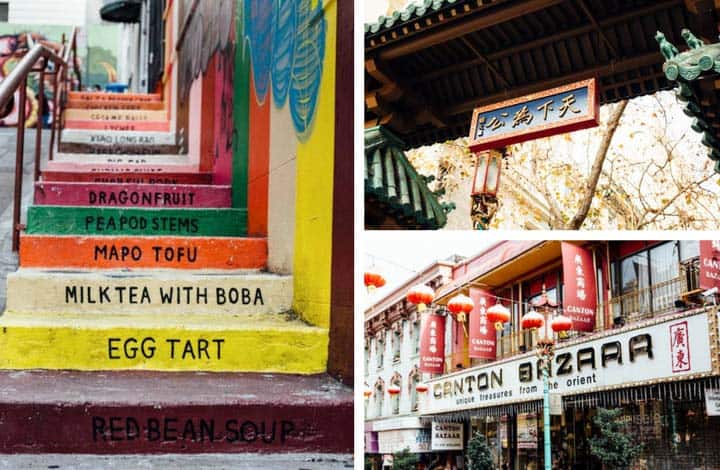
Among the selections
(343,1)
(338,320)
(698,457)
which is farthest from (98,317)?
(698,457)

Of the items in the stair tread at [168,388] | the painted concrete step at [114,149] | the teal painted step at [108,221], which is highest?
the painted concrete step at [114,149]

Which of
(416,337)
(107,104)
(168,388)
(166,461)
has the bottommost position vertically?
(166,461)

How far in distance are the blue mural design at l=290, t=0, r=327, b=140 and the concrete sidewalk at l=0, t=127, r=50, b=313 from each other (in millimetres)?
1830

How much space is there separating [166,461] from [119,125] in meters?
5.88

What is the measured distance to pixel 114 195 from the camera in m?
5.14

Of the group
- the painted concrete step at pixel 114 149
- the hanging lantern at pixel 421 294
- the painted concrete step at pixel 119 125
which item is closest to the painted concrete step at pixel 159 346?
the hanging lantern at pixel 421 294

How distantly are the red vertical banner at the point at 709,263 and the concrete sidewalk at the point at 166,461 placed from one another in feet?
12.1

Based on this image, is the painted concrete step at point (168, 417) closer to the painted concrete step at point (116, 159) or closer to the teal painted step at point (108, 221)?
the teal painted step at point (108, 221)

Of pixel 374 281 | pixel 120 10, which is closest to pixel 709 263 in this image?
pixel 374 281

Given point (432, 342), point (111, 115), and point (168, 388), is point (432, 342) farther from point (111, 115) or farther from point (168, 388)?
point (168, 388)

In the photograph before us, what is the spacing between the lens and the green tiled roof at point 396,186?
15.9 ft

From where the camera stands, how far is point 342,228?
3.94 metres

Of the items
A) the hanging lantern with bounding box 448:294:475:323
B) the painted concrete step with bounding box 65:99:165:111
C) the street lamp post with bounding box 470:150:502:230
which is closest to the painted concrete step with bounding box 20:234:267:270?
the street lamp post with bounding box 470:150:502:230

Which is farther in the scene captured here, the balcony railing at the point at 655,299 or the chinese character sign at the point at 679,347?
the balcony railing at the point at 655,299
